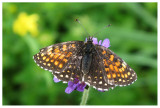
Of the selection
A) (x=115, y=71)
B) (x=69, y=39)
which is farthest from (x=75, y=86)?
(x=69, y=39)

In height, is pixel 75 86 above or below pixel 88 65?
below

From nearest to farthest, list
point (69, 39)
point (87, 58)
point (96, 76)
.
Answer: point (96, 76) → point (87, 58) → point (69, 39)

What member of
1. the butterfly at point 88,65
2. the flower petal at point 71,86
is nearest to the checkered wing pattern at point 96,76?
the butterfly at point 88,65

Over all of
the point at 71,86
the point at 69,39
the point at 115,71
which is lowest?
the point at 71,86

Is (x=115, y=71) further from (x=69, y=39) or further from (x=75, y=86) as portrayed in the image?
(x=69, y=39)

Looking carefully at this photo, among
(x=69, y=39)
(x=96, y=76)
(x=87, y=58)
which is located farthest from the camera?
(x=69, y=39)

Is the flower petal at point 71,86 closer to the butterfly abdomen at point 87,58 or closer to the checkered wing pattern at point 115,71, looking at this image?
the butterfly abdomen at point 87,58

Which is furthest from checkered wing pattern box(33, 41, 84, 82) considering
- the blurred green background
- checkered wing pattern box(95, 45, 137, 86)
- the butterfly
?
the blurred green background
